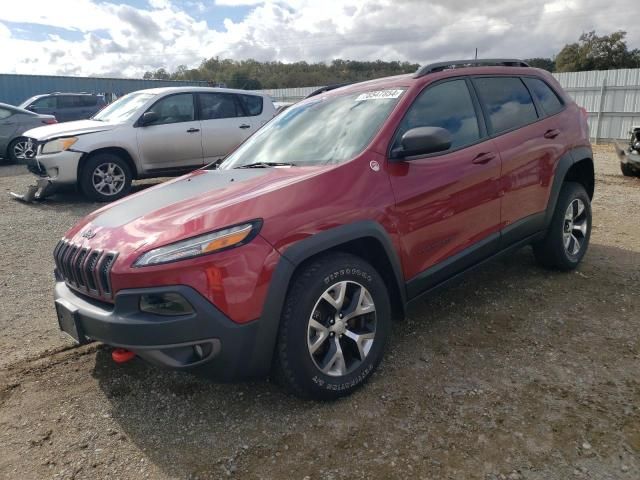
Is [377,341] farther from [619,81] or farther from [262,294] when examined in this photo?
[619,81]

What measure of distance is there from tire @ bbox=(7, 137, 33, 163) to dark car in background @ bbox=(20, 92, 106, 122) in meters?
4.44

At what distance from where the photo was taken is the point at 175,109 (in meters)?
8.60

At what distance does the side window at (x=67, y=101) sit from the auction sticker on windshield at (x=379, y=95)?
17115mm

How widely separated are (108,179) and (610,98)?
15870 millimetres

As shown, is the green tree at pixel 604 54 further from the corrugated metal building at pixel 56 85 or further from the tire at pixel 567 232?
the tire at pixel 567 232

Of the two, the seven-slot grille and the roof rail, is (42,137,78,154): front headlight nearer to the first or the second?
the seven-slot grille

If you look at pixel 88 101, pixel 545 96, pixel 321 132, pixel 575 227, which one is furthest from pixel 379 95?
pixel 88 101

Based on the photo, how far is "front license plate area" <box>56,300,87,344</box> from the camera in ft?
8.61

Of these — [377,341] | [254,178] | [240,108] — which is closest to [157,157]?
[240,108]

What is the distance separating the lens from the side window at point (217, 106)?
349 inches

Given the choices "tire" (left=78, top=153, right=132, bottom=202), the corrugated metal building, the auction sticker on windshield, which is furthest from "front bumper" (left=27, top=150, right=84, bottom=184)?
the corrugated metal building

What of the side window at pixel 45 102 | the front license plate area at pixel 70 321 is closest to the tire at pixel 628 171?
the front license plate area at pixel 70 321

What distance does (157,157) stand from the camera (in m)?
8.42

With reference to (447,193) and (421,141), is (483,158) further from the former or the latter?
(421,141)
